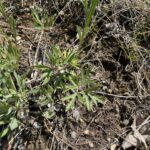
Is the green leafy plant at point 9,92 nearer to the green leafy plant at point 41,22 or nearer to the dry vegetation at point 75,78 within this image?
the dry vegetation at point 75,78

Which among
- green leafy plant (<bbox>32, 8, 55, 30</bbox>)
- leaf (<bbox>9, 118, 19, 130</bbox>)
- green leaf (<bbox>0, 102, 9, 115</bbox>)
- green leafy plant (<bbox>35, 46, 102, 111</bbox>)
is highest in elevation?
green leafy plant (<bbox>32, 8, 55, 30</bbox>)

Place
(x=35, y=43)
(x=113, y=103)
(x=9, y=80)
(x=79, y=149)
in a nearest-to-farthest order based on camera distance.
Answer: (x=9, y=80) → (x=79, y=149) → (x=113, y=103) → (x=35, y=43)

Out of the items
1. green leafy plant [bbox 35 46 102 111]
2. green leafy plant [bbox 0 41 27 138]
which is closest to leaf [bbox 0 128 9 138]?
green leafy plant [bbox 0 41 27 138]

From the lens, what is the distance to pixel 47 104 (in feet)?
5.71

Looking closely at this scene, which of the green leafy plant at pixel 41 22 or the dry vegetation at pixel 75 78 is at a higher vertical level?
the green leafy plant at pixel 41 22

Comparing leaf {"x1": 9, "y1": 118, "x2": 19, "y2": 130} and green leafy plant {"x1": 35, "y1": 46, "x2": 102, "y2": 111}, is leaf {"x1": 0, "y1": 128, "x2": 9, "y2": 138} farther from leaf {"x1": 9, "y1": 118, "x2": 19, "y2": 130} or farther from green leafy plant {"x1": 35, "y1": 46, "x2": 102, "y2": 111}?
green leafy plant {"x1": 35, "y1": 46, "x2": 102, "y2": 111}

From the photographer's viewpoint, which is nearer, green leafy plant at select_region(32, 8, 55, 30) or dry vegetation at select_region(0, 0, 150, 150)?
dry vegetation at select_region(0, 0, 150, 150)

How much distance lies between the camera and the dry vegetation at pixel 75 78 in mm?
1641

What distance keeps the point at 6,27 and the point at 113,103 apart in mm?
783

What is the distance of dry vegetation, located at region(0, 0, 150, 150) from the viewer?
1.64m

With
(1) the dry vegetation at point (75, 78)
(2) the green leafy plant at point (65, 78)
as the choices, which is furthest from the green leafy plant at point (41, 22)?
(2) the green leafy plant at point (65, 78)

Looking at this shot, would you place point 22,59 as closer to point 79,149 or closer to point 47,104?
point 47,104

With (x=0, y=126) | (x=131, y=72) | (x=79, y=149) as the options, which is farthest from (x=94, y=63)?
(x=0, y=126)

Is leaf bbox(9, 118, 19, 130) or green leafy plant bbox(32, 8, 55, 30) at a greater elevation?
green leafy plant bbox(32, 8, 55, 30)
